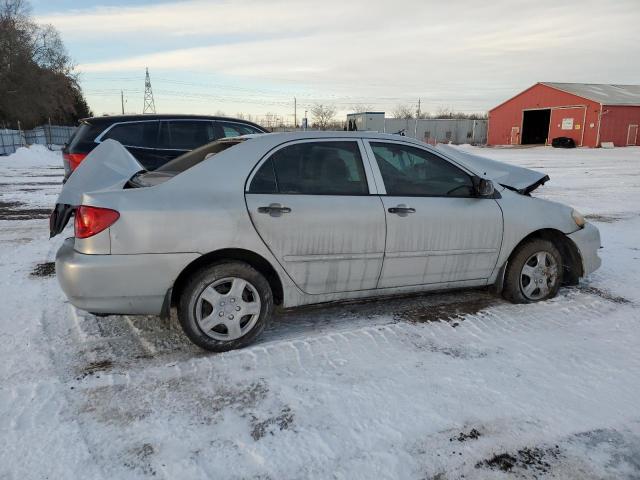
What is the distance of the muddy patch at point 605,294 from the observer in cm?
471

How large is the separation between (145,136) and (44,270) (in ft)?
9.13

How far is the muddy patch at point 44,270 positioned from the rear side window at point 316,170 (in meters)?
3.12

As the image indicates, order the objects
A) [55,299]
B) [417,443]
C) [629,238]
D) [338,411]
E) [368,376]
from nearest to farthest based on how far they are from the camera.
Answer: [417,443] < [338,411] < [368,376] < [55,299] < [629,238]

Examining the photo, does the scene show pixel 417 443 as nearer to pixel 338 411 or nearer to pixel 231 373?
pixel 338 411

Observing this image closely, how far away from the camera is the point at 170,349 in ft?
11.9

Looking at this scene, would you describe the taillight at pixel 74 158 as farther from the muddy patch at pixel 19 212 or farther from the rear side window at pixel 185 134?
the muddy patch at pixel 19 212

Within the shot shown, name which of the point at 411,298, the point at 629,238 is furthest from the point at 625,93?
the point at 411,298

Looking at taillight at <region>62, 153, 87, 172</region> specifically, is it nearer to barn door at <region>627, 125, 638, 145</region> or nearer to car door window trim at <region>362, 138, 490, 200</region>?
car door window trim at <region>362, 138, 490, 200</region>

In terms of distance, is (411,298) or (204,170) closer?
(204,170)

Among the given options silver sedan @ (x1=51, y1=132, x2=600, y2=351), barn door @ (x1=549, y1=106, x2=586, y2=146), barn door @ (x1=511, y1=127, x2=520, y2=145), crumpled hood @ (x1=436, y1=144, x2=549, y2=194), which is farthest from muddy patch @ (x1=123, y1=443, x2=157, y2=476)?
barn door @ (x1=511, y1=127, x2=520, y2=145)

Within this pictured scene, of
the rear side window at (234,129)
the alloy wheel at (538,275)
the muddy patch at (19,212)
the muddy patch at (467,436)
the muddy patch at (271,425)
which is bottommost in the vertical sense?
the muddy patch at (271,425)

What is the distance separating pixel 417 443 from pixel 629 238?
6.38 m

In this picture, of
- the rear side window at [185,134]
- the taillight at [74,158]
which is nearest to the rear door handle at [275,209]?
Result: the rear side window at [185,134]

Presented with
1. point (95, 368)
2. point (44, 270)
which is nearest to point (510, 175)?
point (95, 368)
